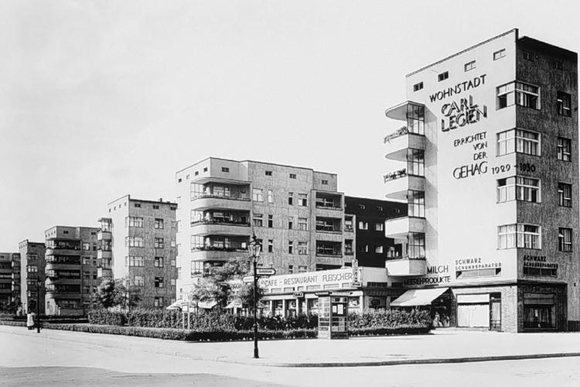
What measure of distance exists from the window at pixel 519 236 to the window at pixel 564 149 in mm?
6670

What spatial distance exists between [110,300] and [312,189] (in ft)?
105

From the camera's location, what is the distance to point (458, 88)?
57719 millimetres

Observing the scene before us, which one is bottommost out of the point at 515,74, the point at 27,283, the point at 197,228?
the point at 27,283

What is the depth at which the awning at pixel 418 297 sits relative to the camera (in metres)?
56.5

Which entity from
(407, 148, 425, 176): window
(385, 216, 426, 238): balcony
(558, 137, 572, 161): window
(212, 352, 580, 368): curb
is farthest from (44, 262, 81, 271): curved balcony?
(212, 352, 580, 368): curb

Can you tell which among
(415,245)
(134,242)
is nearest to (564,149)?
(415,245)

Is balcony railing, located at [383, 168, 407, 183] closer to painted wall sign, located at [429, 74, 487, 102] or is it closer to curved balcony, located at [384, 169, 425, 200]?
curved balcony, located at [384, 169, 425, 200]

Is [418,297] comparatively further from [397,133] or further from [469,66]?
[469,66]

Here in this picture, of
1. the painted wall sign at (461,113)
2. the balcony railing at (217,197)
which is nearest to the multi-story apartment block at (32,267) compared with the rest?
the balcony railing at (217,197)

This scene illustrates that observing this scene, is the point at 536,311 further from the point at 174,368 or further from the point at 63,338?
the point at 174,368

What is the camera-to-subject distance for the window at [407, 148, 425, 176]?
61594 mm

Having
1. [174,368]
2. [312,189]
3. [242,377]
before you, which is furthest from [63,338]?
[312,189]

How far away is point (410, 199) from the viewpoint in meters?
62.0

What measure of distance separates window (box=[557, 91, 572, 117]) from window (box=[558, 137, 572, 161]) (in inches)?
82.2
